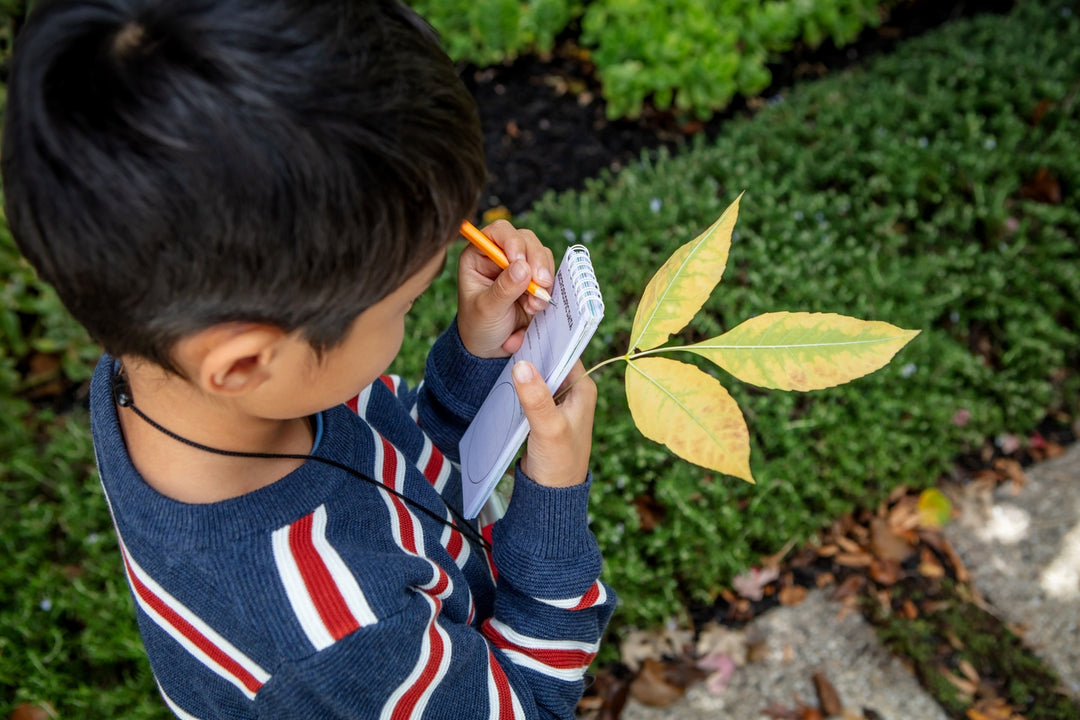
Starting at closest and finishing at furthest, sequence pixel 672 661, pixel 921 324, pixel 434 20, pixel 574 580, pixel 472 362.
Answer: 1. pixel 574 580
2. pixel 472 362
3. pixel 672 661
4. pixel 921 324
5. pixel 434 20

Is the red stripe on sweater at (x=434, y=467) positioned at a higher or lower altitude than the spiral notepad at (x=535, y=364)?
lower

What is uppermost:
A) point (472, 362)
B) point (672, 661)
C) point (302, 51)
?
point (302, 51)

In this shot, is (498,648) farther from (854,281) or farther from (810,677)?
(854,281)

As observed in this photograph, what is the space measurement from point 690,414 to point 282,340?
20.6 inches

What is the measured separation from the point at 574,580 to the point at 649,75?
311 cm

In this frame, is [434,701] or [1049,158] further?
[1049,158]

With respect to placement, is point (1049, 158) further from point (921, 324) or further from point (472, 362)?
point (472, 362)

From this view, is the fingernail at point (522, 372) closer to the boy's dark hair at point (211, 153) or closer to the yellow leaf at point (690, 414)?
the yellow leaf at point (690, 414)

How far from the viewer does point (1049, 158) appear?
320 centimetres

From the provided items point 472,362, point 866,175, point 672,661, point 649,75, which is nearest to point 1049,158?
point 866,175

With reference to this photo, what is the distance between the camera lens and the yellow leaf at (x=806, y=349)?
1023 mm

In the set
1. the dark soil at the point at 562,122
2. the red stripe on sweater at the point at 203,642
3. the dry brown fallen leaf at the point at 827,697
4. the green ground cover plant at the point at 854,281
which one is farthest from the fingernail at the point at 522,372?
the dark soil at the point at 562,122

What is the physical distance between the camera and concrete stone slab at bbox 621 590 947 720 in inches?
92.3

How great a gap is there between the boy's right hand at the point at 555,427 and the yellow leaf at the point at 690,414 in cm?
14
